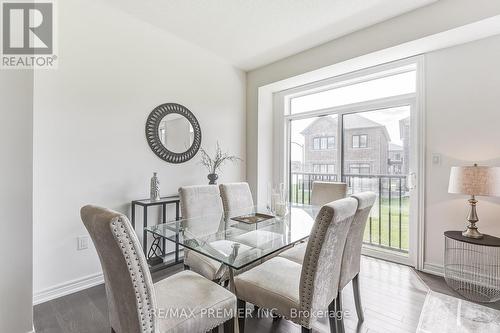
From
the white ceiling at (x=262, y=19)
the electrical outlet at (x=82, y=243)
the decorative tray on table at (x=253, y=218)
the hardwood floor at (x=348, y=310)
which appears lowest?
the hardwood floor at (x=348, y=310)

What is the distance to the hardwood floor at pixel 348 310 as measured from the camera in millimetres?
1797

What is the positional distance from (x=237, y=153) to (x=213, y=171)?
2.21 feet

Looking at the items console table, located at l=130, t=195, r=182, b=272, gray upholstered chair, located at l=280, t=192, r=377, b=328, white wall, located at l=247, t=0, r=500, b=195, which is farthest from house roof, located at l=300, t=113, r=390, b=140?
console table, located at l=130, t=195, r=182, b=272

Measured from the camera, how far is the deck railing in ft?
10.2

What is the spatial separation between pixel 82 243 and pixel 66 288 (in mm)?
394

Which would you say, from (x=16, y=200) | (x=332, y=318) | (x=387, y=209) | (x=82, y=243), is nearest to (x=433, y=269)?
(x=387, y=209)

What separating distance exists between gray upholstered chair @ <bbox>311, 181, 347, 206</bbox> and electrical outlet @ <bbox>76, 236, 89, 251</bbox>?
2370 mm

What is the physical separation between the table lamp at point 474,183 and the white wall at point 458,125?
0.99 feet

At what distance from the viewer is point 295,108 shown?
4.15 m

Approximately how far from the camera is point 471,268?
242 centimetres

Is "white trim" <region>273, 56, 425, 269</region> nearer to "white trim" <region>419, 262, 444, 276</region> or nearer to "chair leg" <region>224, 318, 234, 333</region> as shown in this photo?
"white trim" <region>419, 262, 444, 276</region>

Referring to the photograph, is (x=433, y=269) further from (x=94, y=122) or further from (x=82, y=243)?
(x=94, y=122)

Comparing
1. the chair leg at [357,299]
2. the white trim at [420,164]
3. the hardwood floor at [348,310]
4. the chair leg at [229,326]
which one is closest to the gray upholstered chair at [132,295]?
the chair leg at [229,326]

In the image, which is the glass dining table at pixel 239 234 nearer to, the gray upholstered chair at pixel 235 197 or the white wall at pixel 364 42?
the gray upholstered chair at pixel 235 197
